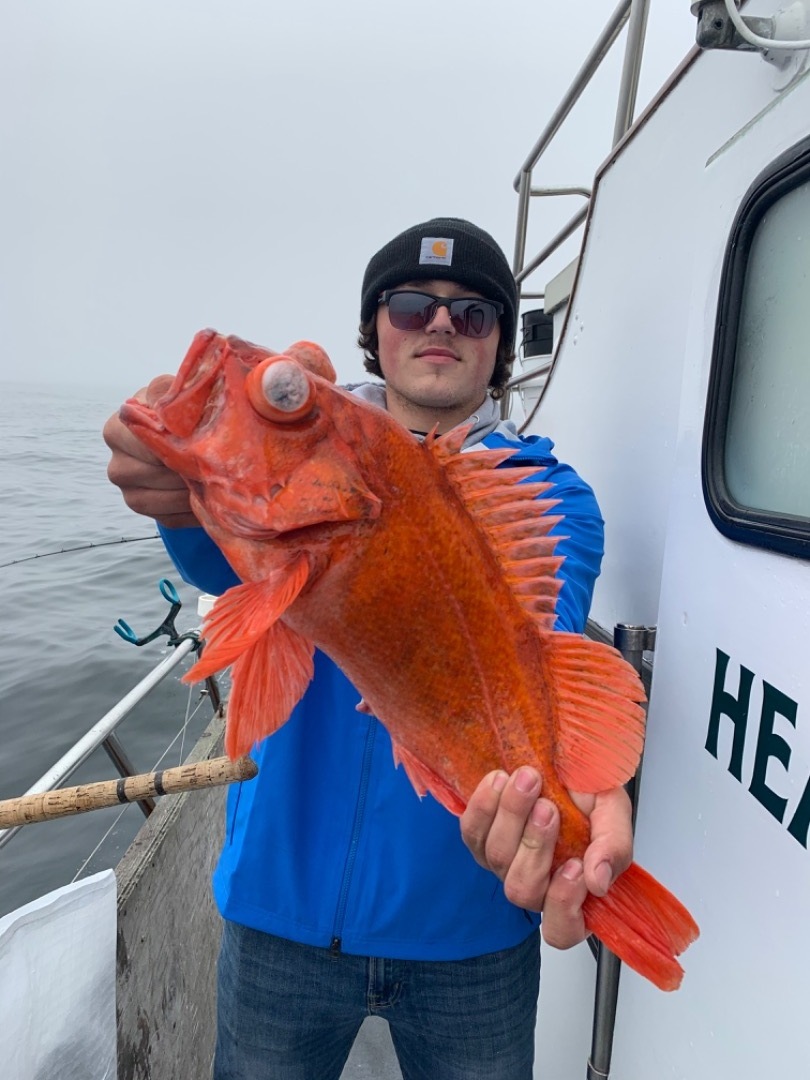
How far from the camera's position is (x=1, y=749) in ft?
21.4

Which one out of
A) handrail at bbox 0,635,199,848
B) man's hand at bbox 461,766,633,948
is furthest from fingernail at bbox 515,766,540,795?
handrail at bbox 0,635,199,848

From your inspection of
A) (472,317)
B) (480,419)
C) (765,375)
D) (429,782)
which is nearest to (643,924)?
(429,782)

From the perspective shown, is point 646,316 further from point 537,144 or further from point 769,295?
point 537,144

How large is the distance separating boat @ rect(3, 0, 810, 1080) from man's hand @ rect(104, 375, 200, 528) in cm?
128

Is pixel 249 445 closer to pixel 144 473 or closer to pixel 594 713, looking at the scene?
pixel 144 473

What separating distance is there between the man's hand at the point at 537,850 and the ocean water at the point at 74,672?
2.48 metres

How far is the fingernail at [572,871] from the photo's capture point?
132 cm

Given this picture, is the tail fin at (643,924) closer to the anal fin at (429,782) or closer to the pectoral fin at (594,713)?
the pectoral fin at (594,713)

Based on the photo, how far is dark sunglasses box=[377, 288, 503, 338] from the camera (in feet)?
8.04

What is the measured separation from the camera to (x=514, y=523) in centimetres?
149

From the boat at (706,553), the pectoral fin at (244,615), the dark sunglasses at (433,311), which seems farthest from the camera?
the dark sunglasses at (433,311)

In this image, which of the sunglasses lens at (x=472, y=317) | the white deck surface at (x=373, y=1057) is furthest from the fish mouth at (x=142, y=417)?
the white deck surface at (x=373, y=1057)

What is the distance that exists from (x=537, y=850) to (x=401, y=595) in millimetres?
575

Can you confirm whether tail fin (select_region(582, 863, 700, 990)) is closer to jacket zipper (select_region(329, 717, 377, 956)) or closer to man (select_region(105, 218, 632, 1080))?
man (select_region(105, 218, 632, 1080))
